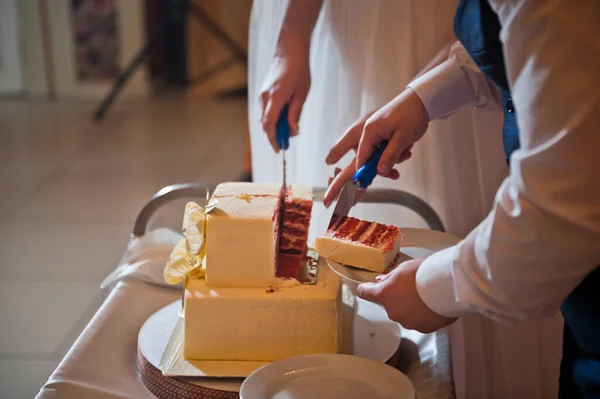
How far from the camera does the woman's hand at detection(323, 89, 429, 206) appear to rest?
1.05 m

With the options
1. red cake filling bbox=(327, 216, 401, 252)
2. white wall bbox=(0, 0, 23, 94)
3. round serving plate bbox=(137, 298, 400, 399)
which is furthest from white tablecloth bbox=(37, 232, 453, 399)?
white wall bbox=(0, 0, 23, 94)

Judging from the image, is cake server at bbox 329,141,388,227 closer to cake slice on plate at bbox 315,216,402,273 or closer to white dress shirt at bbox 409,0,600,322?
cake slice on plate at bbox 315,216,402,273

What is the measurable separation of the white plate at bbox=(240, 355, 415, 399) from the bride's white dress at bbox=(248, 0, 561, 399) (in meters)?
0.63

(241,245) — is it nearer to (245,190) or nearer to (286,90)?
(245,190)

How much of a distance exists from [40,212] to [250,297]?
2142mm

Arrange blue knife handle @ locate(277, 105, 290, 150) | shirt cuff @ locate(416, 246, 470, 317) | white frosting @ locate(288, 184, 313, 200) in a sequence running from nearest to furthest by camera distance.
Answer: shirt cuff @ locate(416, 246, 470, 317) < white frosting @ locate(288, 184, 313, 200) < blue knife handle @ locate(277, 105, 290, 150)

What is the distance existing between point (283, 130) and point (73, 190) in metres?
2.01

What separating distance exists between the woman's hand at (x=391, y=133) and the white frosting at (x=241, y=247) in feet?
0.70

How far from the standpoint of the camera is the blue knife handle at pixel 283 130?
125 cm

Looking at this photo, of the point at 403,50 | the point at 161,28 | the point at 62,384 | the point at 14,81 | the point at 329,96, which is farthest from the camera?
the point at 14,81

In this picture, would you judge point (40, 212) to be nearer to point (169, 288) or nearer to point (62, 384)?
point (169, 288)

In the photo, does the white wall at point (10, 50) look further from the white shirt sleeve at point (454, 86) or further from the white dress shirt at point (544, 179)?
the white dress shirt at point (544, 179)

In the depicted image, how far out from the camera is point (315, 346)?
0.90m

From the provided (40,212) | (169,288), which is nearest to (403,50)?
(169,288)
